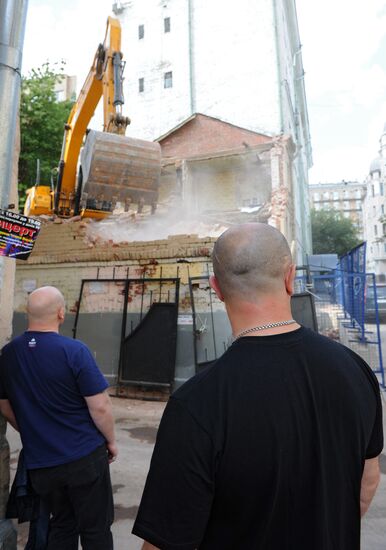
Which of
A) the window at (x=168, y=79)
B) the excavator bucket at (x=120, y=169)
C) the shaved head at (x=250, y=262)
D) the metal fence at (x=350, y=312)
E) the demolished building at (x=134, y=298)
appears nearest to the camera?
the shaved head at (x=250, y=262)

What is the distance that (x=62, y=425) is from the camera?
91.0 inches

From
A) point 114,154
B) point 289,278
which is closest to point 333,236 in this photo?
point 114,154

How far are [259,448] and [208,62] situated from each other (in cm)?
2390

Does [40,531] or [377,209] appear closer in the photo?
[40,531]

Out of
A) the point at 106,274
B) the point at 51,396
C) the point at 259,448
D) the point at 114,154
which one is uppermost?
the point at 114,154

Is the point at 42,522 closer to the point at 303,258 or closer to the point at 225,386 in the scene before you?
the point at 225,386

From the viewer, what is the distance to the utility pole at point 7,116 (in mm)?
2549

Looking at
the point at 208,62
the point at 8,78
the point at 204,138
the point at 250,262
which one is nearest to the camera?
the point at 250,262

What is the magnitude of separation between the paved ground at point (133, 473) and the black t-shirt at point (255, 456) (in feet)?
7.89

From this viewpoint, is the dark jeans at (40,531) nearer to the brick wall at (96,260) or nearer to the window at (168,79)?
A: the brick wall at (96,260)

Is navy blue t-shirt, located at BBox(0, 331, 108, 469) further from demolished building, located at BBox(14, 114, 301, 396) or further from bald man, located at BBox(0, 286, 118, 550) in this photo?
demolished building, located at BBox(14, 114, 301, 396)

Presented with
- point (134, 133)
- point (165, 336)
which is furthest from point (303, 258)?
point (165, 336)

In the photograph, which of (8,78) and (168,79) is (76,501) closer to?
(8,78)

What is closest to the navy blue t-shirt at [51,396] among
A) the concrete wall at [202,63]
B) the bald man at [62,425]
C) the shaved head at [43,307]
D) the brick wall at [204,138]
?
the bald man at [62,425]
